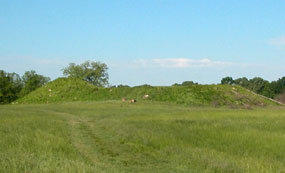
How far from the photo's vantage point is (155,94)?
52719mm

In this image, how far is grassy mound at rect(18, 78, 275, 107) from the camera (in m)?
48.4

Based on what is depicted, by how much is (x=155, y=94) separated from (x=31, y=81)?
61.0 meters

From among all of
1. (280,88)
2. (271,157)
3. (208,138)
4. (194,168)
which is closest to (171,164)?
(194,168)

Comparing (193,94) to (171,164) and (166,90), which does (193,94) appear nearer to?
(166,90)

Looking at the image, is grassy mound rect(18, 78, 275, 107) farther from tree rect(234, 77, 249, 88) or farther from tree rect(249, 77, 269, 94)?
tree rect(234, 77, 249, 88)

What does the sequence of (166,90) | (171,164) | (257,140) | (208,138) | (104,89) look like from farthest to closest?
1. (104,89)
2. (166,90)
3. (208,138)
4. (257,140)
5. (171,164)

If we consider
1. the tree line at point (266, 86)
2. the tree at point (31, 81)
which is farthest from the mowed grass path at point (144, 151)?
the tree line at point (266, 86)

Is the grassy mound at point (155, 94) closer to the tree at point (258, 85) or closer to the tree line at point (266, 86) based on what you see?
the tree line at point (266, 86)

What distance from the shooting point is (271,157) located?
12812 mm

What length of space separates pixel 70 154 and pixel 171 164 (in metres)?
3.92

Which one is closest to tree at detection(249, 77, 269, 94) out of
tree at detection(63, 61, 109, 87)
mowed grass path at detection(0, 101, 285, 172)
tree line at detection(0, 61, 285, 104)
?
tree line at detection(0, 61, 285, 104)

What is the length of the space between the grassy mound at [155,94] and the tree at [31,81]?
36.2m

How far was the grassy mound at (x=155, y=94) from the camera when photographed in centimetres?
4844

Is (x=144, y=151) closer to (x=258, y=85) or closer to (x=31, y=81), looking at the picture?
(x=31, y=81)
